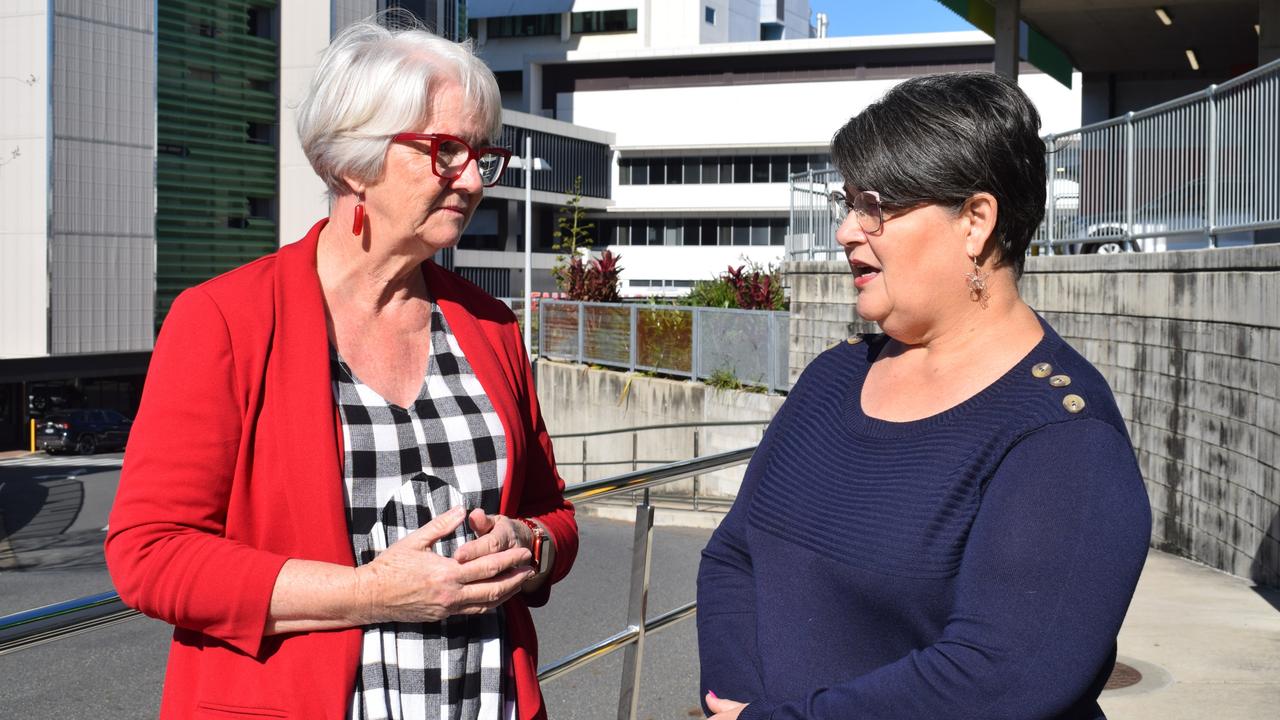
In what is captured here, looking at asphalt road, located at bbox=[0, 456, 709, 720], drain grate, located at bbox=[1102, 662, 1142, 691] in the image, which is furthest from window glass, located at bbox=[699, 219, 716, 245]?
asphalt road, located at bbox=[0, 456, 709, 720]

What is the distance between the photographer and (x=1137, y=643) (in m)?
6.76

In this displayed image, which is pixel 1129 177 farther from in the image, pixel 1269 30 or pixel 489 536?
pixel 489 536

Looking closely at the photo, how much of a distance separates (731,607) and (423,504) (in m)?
0.56

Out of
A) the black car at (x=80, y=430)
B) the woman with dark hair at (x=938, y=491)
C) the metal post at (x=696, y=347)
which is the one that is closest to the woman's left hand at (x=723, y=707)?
the woman with dark hair at (x=938, y=491)

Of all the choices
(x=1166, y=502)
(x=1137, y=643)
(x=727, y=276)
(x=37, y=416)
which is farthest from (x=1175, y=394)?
(x=37, y=416)

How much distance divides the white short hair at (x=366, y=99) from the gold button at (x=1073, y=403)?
1206 millimetres

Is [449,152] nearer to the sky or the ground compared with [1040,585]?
nearer to the sky

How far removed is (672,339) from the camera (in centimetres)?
2459

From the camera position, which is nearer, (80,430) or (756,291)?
(756,291)

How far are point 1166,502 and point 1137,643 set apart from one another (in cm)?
359

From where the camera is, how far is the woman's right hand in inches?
81.9

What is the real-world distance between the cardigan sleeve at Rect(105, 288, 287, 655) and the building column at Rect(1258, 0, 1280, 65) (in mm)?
16448

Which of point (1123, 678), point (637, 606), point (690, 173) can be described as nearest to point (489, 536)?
point (637, 606)

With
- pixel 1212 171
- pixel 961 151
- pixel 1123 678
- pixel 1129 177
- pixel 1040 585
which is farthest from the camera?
pixel 1129 177
